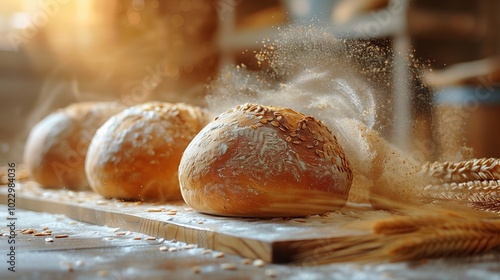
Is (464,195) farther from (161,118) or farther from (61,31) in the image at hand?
(61,31)

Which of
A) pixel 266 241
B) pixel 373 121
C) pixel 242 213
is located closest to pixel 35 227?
pixel 242 213

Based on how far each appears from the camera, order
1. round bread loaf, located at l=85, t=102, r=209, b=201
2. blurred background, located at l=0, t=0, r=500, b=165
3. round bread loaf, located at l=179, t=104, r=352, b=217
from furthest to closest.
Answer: blurred background, located at l=0, t=0, r=500, b=165
round bread loaf, located at l=85, t=102, r=209, b=201
round bread loaf, located at l=179, t=104, r=352, b=217

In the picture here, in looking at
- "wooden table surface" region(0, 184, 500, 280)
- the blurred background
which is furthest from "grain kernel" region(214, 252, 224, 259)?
the blurred background

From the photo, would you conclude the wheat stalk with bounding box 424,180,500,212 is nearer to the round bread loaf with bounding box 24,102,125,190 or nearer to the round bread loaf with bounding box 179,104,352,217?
the round bread loaf with bounding box 179,104,352,217

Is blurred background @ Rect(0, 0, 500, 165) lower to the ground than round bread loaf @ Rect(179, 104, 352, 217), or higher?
higher

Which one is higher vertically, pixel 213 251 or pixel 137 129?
pixel 137 129

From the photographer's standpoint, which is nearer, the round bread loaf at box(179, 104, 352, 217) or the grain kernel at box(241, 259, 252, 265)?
the grain kernel at box(241, 259, 252, 265)

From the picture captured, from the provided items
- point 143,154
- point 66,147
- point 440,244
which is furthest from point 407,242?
point 66,147

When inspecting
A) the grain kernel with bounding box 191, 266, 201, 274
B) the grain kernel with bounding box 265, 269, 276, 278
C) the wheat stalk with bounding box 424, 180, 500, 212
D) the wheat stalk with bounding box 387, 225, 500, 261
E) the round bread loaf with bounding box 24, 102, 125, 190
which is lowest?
the grain kernel with bounding box 265, 269, 276, 278
